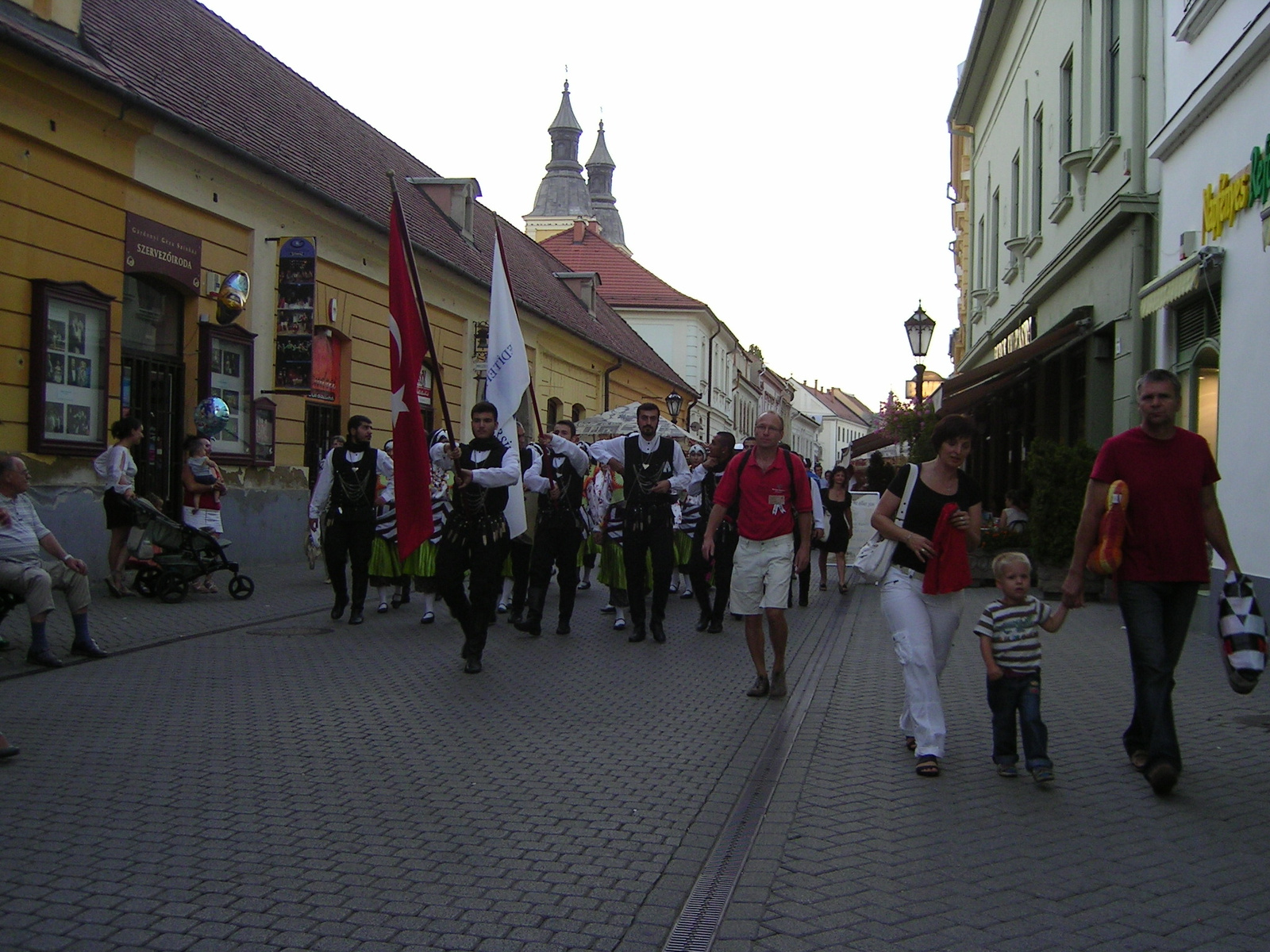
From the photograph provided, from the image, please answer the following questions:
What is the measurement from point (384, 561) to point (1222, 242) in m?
8.18

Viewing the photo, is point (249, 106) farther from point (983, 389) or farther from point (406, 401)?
point (406, 401)

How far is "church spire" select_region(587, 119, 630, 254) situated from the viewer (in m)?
83.3

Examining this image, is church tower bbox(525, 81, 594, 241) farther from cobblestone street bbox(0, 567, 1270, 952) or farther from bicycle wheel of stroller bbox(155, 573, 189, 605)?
cobblestone street bbox(0, 567, 1270, 952)

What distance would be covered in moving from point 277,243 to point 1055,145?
11.9 m

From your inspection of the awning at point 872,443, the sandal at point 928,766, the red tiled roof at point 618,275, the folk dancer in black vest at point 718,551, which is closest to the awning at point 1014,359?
the folk dancer in black vest at point 718,551

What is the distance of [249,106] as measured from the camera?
19609mm

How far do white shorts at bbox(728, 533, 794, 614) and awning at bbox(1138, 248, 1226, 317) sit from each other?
582 centimetres

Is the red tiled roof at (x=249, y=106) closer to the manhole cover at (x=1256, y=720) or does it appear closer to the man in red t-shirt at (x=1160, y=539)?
Result: the man in red t-shirt at (x=1160, y=539)

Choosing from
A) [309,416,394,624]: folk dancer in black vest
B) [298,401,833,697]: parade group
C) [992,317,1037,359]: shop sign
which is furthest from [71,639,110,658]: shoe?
[992,317,1037,359]: shop sign

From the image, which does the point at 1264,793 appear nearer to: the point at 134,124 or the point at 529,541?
the point at 529,541

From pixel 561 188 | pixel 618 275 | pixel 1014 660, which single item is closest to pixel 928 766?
pixel 1014 660

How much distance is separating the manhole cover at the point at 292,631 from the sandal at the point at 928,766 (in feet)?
20.1

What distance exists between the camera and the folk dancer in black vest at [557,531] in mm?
10562

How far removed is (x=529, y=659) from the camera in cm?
933
